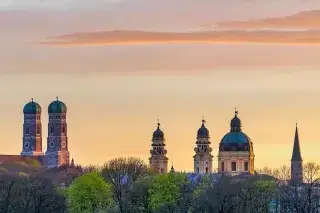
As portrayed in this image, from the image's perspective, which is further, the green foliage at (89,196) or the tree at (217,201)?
the green foliage at (89,196)

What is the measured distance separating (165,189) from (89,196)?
659 centimetres

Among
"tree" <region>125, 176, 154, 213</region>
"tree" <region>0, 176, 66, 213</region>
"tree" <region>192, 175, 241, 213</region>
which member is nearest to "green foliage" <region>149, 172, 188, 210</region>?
"tree" <region>125, 176, 154, 213</region>

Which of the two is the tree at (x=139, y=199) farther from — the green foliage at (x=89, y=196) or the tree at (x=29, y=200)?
the tree at (x=29, y=200)

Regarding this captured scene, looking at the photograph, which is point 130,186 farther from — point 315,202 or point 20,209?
point 20,209

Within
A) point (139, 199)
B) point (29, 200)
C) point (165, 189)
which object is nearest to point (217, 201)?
point (139, 199)

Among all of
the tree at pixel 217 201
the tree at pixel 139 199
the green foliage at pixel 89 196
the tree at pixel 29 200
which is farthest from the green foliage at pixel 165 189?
the tree at pixel 29 200

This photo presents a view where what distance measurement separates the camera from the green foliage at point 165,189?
563 ft

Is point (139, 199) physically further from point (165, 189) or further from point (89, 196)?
point (89, 196)

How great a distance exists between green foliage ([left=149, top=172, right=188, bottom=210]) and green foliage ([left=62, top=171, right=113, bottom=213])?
4.01 metres

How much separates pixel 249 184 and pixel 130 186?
12017 mm

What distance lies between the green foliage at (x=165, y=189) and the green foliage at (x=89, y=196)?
4.01 metres

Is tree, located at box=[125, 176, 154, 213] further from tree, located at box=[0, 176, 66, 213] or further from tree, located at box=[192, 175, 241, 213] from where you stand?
tree, located at box=[0, 176, 66, 213]

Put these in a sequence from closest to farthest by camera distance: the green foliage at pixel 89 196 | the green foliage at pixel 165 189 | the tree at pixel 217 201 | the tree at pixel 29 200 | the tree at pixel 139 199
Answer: the tree at pixel 217 201 → the tree at pixel 29 200 → the tree at pixel 139 199 → the green foliage at pixel 165 189 → the green foliage at pixel 89 196

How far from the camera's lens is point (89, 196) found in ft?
577
